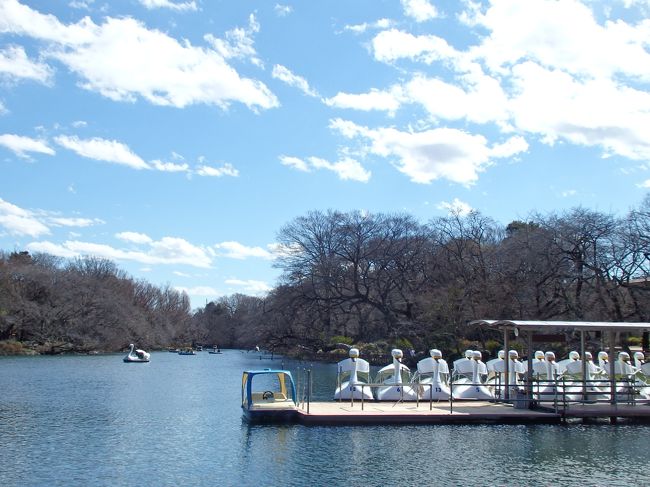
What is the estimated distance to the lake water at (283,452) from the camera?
16453 millimetres

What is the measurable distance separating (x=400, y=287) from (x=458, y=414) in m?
49.3

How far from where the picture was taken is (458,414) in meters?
23.8

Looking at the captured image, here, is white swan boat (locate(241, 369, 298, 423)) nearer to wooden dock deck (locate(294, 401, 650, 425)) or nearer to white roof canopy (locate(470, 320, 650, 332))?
wooden dock deck (locate(294, 401, 650, 425))

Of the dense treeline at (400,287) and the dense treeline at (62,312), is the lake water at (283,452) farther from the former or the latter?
the dense treeline at (62,312)

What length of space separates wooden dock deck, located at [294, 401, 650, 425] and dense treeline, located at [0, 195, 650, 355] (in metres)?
27.0

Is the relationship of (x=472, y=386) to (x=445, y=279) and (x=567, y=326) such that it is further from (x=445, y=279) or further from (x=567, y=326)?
(x=445, y=279)

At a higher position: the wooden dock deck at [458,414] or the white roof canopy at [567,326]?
the white roof canopy at [567,326]

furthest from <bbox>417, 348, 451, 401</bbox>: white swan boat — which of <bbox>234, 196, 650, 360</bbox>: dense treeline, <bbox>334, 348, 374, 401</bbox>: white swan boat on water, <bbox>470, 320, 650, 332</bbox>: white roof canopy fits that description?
<bbox>234, 196, 650, 360</bbox>: dense treeline

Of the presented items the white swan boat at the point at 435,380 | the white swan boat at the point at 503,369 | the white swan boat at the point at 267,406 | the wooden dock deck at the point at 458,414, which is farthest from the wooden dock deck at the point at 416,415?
the white swan boat at the point at 503,369

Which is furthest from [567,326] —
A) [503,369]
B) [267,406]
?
[267,406]

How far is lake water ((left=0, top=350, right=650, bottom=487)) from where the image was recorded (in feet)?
54.0

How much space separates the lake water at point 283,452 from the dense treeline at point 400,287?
98.8 ft

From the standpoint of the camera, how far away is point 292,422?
23328 millimetres

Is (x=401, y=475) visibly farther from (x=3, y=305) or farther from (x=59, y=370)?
(x=3, y=305)
